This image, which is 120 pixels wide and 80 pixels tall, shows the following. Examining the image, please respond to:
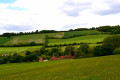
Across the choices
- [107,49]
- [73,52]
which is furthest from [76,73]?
[73,52]

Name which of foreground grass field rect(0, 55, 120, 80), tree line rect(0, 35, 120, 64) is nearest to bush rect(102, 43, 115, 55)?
tree line rect(0, 35, 120, 64)

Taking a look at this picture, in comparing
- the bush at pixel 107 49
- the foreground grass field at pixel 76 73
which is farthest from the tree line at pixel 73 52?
the foreground grass field at pixel 76 73

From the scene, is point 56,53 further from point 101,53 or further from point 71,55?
point 101,53

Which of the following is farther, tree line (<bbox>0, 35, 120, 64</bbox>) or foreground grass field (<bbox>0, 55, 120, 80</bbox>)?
tree line (<bbox>0, 35, 120, 64</bbox>)

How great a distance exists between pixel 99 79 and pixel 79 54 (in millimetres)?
72536

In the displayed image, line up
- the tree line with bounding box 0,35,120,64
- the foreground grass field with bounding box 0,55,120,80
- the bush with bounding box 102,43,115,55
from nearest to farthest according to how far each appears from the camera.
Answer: the foreground grass field with bounding box 0,55,120,80
the bush with bounding box 102,43,115,55
the tree line with bounding box 0,35,120,64

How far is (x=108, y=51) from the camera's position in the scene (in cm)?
8131

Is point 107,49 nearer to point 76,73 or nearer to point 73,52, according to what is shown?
point 73,52

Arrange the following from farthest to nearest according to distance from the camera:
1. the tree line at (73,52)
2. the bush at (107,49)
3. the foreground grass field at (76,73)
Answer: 1. the tree line at (73,52)
2. the bush at (107,49)
3. the foreground grass field at (76,73)

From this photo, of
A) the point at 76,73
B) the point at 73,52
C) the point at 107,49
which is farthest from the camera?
the point at 73,52

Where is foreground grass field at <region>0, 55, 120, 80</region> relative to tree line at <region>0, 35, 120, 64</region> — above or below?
above

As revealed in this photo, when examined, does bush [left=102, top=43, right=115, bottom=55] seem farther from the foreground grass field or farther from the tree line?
the foreground grass field

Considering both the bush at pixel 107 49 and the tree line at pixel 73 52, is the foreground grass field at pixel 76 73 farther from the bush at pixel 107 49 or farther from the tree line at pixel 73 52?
the tree line at pixel 73 52

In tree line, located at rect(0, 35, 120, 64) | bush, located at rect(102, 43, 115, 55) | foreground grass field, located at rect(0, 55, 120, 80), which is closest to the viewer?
foreground grass field, located at rect(0, 55, 120, 80)
